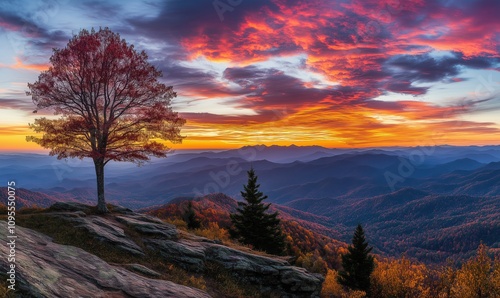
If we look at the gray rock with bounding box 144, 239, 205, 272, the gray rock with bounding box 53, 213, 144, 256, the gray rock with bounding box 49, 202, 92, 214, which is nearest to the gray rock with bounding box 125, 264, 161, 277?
the gray rock with bounding box 53, 213, 144, 256

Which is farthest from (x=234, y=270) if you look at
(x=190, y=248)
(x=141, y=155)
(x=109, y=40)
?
(x=109, y=40)

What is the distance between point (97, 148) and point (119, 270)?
1421 cm

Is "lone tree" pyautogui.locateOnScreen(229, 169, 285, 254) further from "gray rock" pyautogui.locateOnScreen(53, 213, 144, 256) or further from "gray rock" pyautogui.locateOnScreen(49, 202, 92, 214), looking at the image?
"gray rock" pyautogui.locateOnScreen(53, 213, 144, 256)

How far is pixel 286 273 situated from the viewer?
22.5 metres

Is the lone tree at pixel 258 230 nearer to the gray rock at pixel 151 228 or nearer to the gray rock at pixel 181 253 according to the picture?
the gray rock at pixel 151 228

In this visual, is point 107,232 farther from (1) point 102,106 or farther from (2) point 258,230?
(2) point 258,230

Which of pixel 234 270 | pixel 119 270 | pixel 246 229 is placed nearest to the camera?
pixel 119 270

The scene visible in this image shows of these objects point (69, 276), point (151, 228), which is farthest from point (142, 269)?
point (151, 228)

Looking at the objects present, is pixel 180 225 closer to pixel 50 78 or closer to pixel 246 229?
pixel 246 229

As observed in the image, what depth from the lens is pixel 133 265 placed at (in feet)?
57.4

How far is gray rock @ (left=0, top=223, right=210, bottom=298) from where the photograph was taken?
10.4m

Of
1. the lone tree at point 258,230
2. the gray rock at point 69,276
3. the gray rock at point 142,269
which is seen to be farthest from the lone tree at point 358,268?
the gray rock at point 142,269

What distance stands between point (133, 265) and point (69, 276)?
5.21m

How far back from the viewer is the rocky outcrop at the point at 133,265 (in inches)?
482
